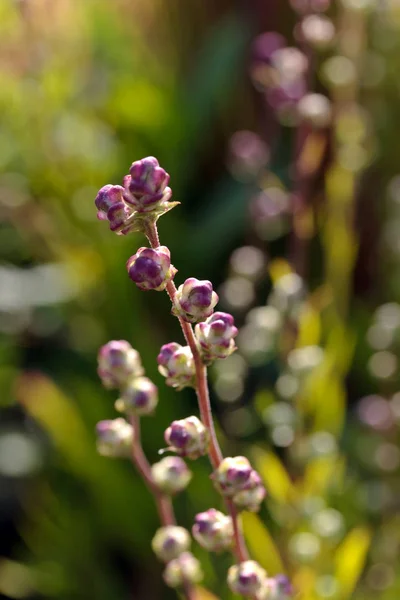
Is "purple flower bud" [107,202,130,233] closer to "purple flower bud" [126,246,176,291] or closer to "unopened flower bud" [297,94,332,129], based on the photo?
"purple flower bud" [126,246,176,291]

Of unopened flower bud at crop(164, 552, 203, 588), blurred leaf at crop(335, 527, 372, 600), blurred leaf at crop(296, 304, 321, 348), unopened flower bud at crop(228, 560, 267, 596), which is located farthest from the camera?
blurred leaf at crop(296, 304, 321, 348)

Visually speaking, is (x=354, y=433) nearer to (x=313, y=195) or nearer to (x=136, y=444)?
(x=313, y=195)

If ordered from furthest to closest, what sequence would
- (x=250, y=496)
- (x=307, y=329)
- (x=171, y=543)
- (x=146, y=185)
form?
1. (x=307, y=329)
2. (x=171, y=543)
3. (x=250, y=496)
4. (x=146, y=185)

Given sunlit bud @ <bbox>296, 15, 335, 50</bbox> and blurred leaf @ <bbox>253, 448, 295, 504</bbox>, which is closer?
blurred leaf @ <bbox>253, 448, 295, 504</bbox>

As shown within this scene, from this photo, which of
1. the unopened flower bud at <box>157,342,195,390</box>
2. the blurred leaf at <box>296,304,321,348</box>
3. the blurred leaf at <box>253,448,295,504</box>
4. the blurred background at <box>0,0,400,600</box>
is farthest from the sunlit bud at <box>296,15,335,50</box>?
the unopened flower bud at <box>157,342,195,390</box>

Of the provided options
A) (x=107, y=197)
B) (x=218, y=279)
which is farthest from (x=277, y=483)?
(x=218, y=279)

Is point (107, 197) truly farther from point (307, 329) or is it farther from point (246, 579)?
point (307, 329)

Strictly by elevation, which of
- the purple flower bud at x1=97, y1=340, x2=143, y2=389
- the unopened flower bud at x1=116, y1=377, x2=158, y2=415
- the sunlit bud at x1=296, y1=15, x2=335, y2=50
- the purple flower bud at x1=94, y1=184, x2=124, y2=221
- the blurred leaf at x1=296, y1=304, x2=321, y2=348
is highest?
the sunlit bud at x1=296, y1=15, x2=335, y2=50
